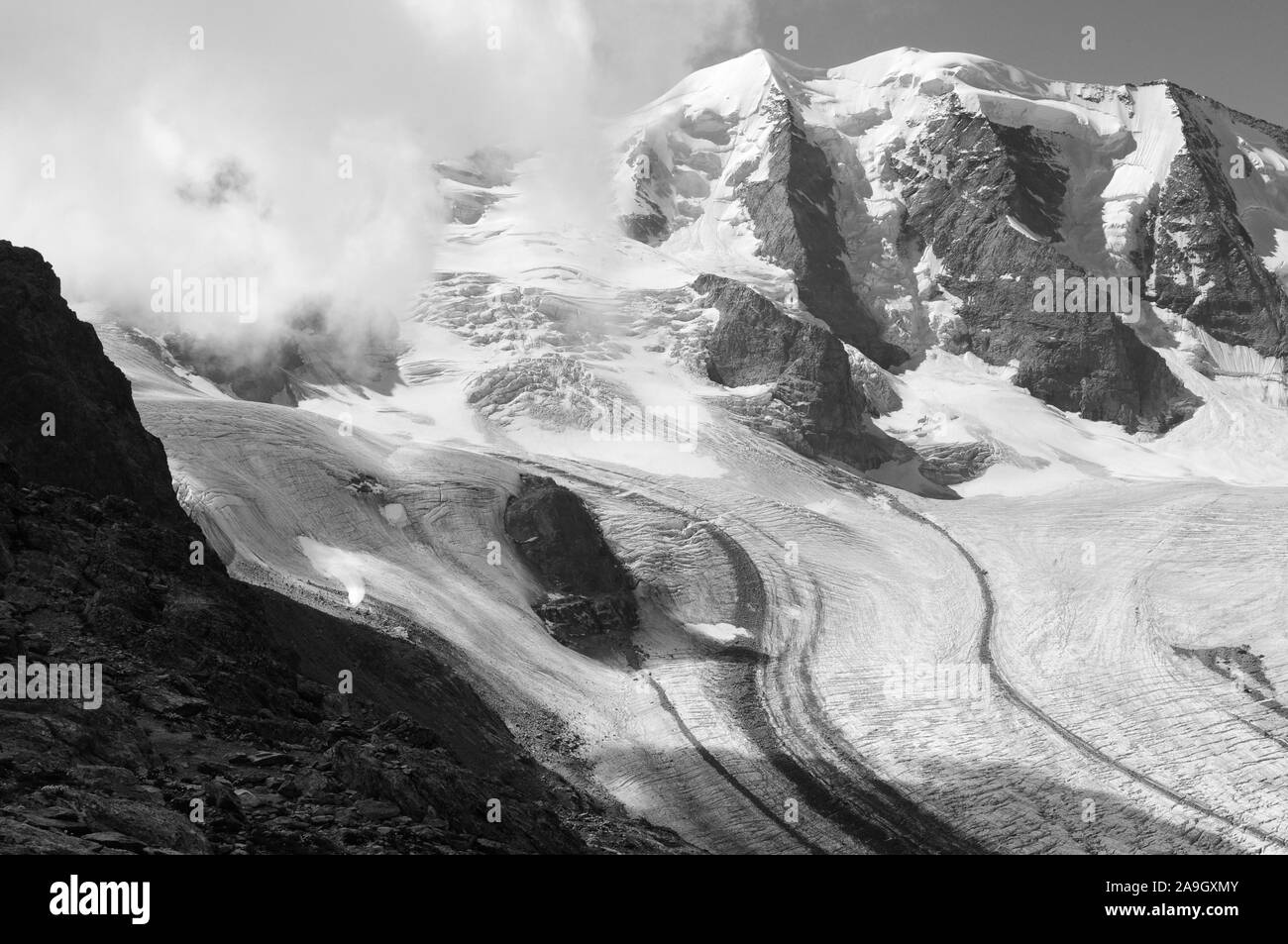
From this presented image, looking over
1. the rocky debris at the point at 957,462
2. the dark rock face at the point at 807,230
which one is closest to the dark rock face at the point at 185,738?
the rocky debris at the point at 957,462

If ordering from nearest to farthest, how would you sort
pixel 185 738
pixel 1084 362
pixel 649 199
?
pixel 185 738
pixel 1084 362
pixel 649 199

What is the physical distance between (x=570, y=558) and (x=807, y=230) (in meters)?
59.1

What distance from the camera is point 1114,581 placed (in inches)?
2400

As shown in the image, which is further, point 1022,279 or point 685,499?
point 1022,279

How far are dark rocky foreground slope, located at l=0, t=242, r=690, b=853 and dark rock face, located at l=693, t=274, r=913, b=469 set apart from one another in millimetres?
50109

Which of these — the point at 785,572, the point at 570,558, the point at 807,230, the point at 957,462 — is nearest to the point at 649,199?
the point at 807,230

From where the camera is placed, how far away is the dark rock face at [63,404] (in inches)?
1427

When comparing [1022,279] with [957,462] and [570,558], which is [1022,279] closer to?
[957,462]

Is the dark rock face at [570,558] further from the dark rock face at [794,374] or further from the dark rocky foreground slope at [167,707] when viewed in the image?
the dark rock face at [794,374]

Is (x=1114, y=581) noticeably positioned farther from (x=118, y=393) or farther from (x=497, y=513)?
(x=118, y=393)

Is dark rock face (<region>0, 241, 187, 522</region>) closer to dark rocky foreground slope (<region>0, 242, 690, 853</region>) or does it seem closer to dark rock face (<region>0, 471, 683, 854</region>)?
dark rocky foreground slope (<region>0, 242, 690, 853</region>)

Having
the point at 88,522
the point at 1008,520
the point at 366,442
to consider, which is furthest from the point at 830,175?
the point at 88,522

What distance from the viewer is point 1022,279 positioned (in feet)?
354

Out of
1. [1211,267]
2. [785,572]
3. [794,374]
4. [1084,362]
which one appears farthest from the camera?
[1211,267]
